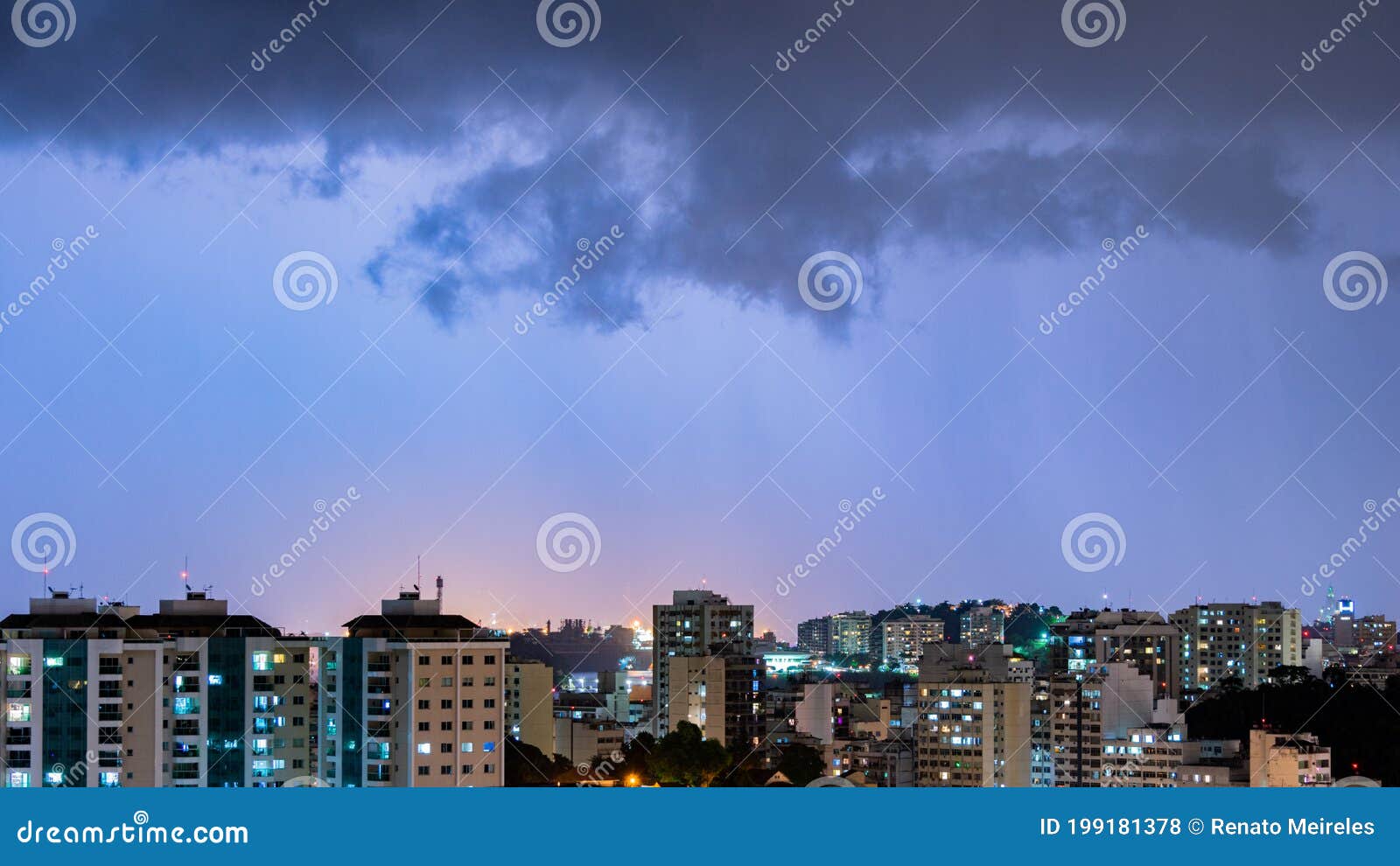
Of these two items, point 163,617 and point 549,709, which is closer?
point 163,617

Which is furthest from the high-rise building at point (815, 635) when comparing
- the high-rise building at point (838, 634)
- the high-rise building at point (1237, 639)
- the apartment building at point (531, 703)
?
the apartment building at point (531, 703)

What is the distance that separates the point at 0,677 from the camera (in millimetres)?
10281

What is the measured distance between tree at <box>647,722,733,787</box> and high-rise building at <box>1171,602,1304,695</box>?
17536 millimetres

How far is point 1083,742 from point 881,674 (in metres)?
14.8

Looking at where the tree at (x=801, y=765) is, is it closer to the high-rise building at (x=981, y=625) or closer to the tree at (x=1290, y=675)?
the tree at (x=1290, y=675)

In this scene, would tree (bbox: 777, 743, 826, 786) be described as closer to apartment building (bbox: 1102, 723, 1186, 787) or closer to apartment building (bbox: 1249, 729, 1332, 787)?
apartment building (bbox: 1102, 723, 1186, 787)

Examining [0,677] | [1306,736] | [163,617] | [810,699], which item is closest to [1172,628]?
[810,699]

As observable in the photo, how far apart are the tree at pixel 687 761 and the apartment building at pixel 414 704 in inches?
86.2

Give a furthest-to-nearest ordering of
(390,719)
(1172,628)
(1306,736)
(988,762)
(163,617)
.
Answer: (1172,628) → (988,762) → (1306,736) → (163,617) → (390,719)

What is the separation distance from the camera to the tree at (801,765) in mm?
15828

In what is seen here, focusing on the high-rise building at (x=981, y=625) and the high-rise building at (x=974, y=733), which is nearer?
→ the high-rise building at (x=974, y=733)

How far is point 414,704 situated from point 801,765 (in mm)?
6122

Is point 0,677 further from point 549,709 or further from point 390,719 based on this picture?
point 549,709

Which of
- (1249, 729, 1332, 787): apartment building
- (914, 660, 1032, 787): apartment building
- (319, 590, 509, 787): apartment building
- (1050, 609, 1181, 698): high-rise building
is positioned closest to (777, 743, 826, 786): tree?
(914, 660, 1032, 787): apartment building
